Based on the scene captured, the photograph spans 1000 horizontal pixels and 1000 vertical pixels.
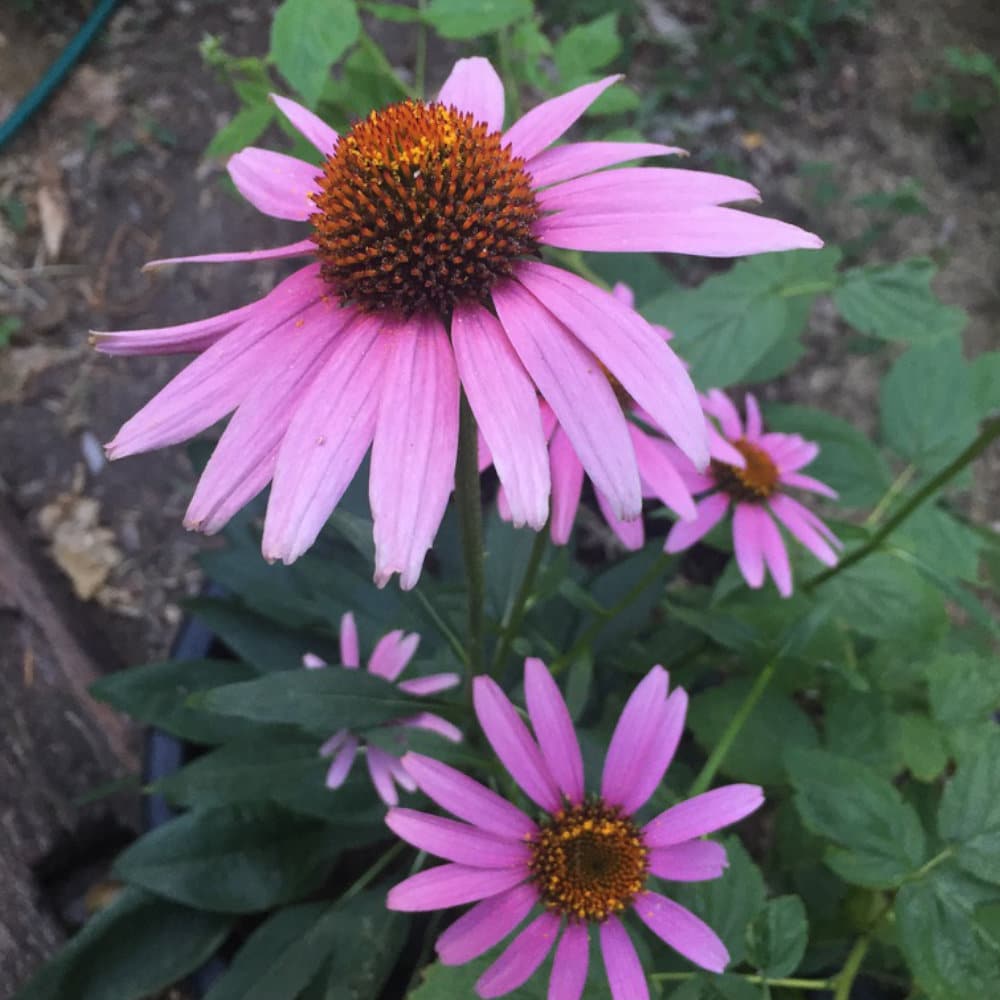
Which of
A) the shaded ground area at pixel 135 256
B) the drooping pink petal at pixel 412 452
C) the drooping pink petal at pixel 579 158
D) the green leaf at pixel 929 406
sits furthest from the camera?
the shaded ground area at pixel 135 256

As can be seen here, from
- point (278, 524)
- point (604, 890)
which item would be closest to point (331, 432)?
point (278, 524)

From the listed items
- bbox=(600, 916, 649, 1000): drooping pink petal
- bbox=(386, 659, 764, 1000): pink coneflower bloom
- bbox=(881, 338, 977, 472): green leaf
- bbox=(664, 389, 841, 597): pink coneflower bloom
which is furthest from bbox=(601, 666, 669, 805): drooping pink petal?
bbox=(881, 338, 977, 472): green leaf

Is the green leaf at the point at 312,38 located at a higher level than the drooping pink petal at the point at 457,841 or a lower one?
higher

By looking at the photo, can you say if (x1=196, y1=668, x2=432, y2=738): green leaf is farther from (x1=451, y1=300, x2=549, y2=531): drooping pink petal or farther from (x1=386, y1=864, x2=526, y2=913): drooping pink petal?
(x1=451, y1=300, x2=549, y2=531): drooping pink petal

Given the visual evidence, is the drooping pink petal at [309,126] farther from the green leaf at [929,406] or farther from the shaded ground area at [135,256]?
the shaded ground area at [135,256]

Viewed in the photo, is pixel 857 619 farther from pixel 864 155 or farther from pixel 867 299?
pixel 864 155

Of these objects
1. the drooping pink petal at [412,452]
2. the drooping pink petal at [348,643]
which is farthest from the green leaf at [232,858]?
the drooping pink petal at [412,452]

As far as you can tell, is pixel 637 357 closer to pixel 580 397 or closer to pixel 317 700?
pixel 580 397
